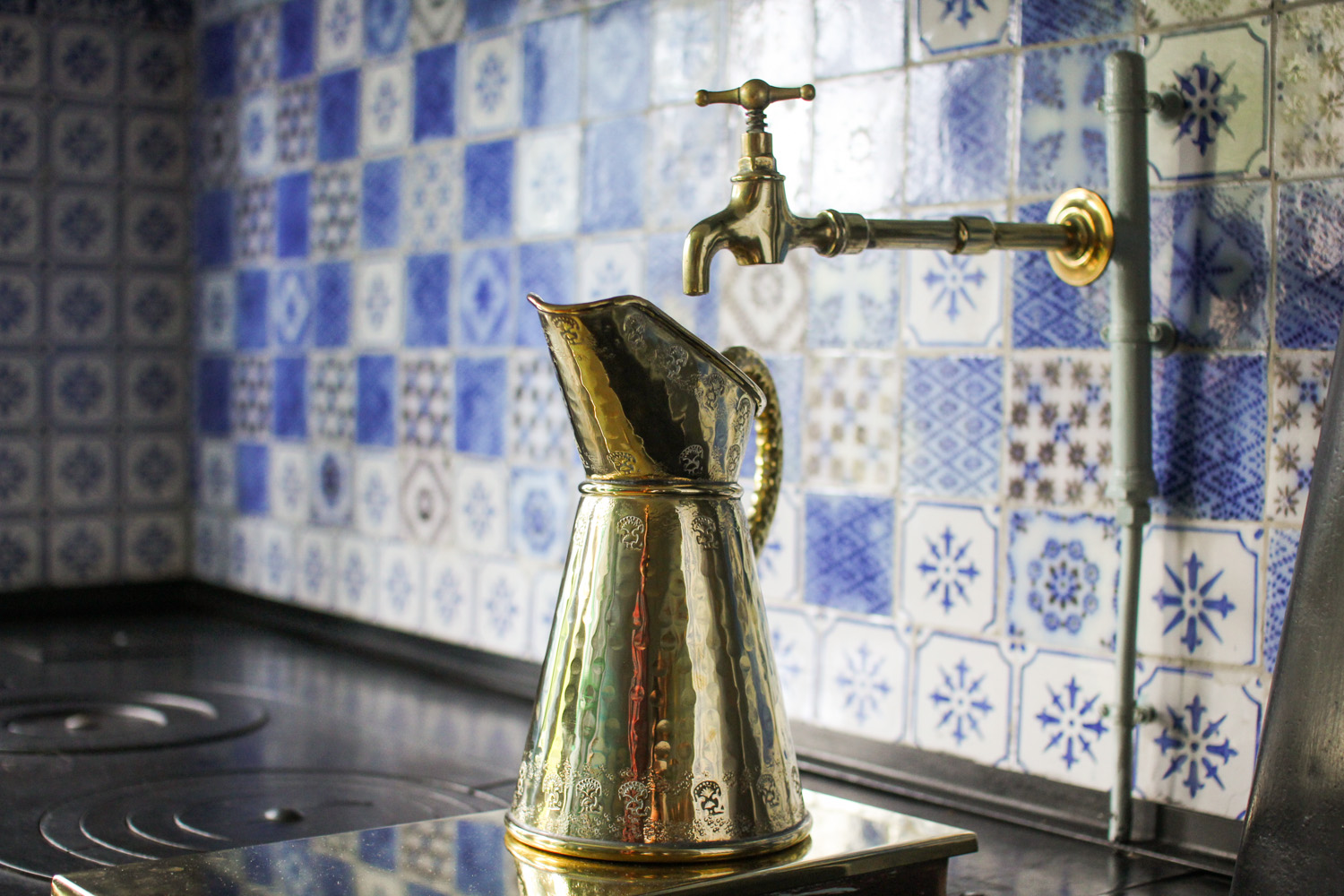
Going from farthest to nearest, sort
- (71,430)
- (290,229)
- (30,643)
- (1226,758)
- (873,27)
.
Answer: (71,430) → (290,229) → (30,643) → (873,27) → (1226,758)

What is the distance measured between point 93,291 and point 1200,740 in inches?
52.4

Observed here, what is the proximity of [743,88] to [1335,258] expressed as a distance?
328 mm

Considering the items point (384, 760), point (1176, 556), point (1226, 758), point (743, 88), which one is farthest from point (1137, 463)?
point (384, 760)

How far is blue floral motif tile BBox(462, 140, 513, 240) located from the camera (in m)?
1.25

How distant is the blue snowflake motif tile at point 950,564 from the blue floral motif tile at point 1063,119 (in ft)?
0.69

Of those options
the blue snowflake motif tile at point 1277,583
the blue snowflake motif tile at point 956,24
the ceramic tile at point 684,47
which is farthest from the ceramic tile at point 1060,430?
the ceramic tile at point 684,47

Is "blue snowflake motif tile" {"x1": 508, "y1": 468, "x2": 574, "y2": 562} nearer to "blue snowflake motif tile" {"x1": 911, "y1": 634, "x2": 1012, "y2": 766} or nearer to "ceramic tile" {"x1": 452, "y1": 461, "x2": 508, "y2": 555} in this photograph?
"ceramic tile" {"x1": 452, "y1": 461, "x2": 508, "y2": 555}

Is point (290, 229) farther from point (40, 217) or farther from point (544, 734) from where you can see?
point (544, 734)

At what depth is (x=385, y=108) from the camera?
4.53ft

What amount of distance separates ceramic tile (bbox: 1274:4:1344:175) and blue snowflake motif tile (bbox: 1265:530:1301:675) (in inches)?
7.6

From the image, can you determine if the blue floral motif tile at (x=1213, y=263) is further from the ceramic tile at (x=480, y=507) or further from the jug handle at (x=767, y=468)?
the ceramic tile at (x=480, y=507)

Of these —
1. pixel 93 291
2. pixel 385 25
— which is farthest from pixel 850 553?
pixel 93 291

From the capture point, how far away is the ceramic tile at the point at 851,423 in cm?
94

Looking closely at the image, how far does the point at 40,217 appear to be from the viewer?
159 centimetres
